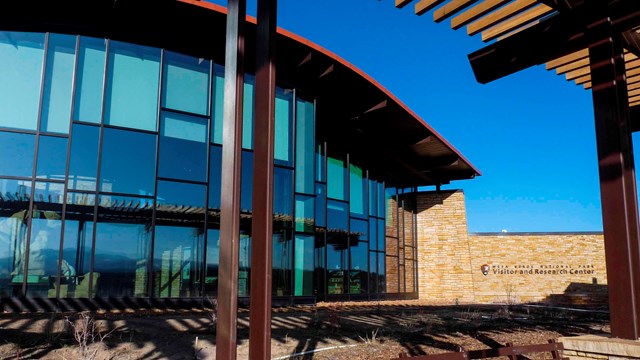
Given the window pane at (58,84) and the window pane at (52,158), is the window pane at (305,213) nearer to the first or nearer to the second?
the window pane at (52,158)

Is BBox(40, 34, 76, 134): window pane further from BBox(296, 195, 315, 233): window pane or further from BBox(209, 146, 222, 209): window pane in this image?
BBox(296, 195, 315, 233): window pane

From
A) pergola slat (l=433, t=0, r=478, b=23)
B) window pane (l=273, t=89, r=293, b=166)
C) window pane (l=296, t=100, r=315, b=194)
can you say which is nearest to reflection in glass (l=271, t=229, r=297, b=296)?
window pane (l=296, t=100, r=315, b=194)

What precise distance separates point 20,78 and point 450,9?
11129 millimetres

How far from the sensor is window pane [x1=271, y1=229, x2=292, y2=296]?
50.1 feet

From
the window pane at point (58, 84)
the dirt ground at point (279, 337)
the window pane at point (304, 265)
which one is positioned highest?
the window pane at point (58, 84)

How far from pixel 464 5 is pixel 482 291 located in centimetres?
2189

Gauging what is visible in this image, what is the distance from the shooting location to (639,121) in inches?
332

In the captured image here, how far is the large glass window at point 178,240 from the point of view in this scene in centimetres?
1316

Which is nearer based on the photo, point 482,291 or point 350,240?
point 350,240

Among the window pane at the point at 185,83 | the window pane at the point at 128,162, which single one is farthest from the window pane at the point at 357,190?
the window pane at the point at 128,162

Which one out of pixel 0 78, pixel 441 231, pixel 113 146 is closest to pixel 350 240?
pixel 441 231

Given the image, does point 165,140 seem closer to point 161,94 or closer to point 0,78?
point 161,94

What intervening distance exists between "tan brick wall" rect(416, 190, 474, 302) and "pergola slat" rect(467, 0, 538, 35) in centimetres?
2026

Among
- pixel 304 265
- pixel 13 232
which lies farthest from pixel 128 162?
pixel 304 265
